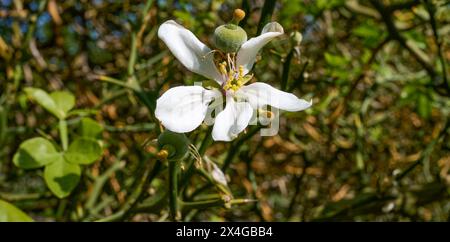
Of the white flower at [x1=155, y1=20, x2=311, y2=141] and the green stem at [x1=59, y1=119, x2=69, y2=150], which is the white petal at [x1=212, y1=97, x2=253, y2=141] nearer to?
the white flower at [x1=155, y1=20, x2=311, y2=141]

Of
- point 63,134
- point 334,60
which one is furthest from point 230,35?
point 334,60

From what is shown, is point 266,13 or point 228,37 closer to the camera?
point 228,37

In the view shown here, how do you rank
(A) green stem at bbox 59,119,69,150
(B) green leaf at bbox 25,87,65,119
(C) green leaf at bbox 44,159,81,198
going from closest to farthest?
1. (C) green leaf at bbox 44,159,81,198
2. (A) green stem at bbox 59,119,69,150
3. (B) green leaf at bbox 25,87,65,119

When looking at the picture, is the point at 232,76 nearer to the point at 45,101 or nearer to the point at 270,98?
the point at 270,98

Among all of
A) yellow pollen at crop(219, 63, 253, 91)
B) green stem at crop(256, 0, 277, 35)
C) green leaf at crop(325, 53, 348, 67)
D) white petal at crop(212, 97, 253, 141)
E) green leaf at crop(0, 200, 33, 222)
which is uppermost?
green leaf at crop(325, 53, 348, 67)

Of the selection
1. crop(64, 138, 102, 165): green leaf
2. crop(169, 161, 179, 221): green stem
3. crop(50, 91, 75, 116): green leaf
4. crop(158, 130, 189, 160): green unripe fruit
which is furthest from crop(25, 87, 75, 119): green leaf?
crop(158, 130, 189, 160): green unripe fruit

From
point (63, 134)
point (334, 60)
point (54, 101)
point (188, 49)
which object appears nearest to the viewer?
point (188, 49)
